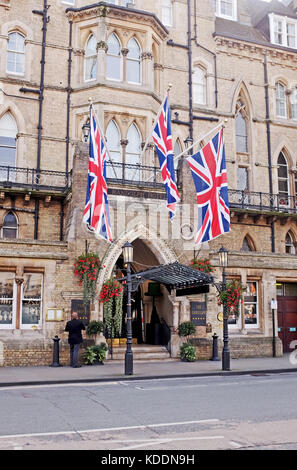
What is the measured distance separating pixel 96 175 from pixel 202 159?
3.87m

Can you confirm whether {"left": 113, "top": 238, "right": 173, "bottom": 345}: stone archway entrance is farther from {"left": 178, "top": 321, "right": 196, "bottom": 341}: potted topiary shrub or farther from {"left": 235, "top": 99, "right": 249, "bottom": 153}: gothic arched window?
{"left": 235, "top": 99, "right": 249, "bottom": 153}: gothic arched window

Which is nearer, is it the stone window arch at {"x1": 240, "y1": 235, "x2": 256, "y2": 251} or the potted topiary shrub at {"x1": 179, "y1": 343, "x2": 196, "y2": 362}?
the potted topiary shrub at {"x1": 179, "y1": 343, "x2": 196, "y2": 362}

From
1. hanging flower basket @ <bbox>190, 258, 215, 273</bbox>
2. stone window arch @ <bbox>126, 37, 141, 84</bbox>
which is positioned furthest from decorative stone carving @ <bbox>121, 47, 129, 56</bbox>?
hanging flower basket @ <bbox>190, 258, 215, 273</bbox>

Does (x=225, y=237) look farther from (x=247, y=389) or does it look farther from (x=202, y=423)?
(x=202, y=423)

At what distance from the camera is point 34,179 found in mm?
23125

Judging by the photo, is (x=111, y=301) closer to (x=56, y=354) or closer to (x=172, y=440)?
(x=56, y=354)

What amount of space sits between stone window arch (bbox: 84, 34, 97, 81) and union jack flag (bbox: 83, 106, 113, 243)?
7.88 m

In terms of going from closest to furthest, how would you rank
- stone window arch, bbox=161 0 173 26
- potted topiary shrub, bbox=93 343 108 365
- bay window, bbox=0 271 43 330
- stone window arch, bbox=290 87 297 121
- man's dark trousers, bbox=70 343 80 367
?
man's dark trousers, bbox=70 343 80 367 → potted topiary shrub, bbox=93 343 108 365 → bay window, bbox=0 271 43 330 → stone window arch, bbox=161 0 173 26 → stone window arch, bbox=290 87 297 121

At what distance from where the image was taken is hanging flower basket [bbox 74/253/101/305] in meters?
18.5

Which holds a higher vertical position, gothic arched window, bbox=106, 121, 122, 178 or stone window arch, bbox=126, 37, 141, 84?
stone window arch, bbox=126, 37, 141, 84

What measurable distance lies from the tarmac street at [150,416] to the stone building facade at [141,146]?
20.2 ft

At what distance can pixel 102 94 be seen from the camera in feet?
77.8

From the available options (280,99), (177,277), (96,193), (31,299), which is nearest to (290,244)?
(280,99)

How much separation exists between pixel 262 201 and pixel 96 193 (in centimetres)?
1339
